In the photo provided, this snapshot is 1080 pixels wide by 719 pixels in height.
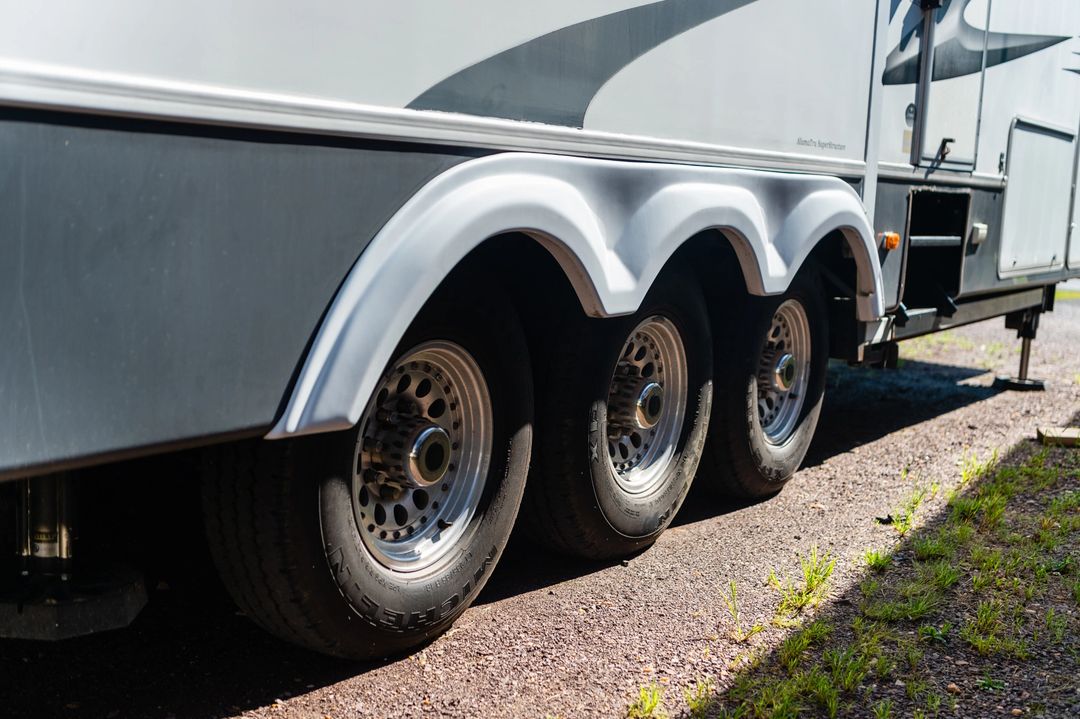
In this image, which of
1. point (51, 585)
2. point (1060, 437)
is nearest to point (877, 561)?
point (1060, 437)

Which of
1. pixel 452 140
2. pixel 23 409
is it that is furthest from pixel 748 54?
pixel 23 409

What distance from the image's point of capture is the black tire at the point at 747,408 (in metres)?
4.29

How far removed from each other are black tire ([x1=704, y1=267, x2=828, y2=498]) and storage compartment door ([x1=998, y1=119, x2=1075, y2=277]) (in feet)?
7.17

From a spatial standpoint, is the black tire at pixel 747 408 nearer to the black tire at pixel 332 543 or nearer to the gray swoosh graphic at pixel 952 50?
the gray swoosh graphic at pixel 952 50

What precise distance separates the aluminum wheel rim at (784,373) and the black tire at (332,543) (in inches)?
73.1

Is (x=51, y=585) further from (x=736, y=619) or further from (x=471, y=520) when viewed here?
(x=736, y=619)

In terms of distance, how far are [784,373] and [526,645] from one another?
2159 mm

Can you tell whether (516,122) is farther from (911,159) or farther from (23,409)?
(911,159)

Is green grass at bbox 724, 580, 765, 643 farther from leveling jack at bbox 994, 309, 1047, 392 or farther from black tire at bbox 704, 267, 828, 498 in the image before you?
leveling jack at bbox 994, 309, 1047, 392

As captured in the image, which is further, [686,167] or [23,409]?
[686,167]

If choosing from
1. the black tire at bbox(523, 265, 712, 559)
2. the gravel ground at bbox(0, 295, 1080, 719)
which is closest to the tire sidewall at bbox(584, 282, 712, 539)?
the black tire at bbox(523, 265, 712, 559)

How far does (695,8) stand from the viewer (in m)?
3.64

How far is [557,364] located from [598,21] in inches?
42.4

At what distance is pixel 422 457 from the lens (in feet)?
9.91
